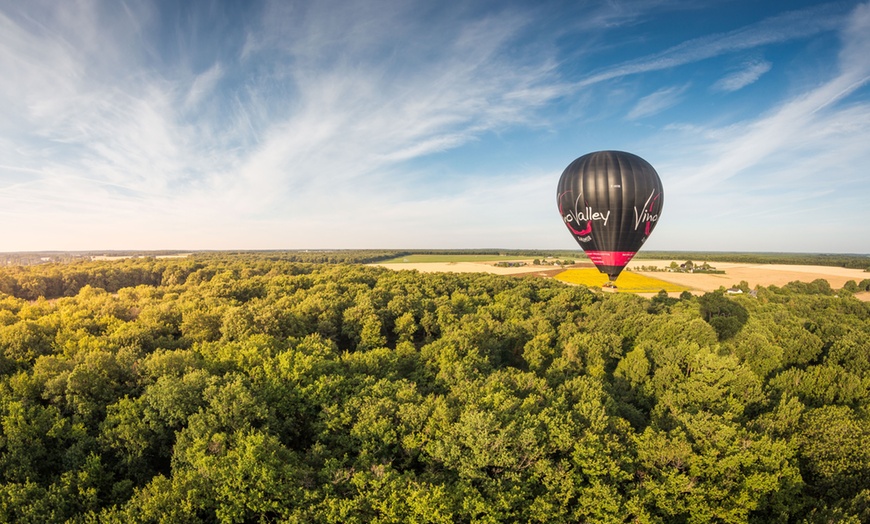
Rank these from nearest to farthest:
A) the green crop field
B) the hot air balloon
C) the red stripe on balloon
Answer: the hot air balloon → the red stripe on balloon → the green crop field

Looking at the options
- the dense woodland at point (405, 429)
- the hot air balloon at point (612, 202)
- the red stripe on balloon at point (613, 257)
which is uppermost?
the hot air balloon at point (612, 202)

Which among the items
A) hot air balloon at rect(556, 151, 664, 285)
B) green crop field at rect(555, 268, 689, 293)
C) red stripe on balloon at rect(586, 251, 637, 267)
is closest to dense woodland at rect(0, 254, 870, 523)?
red stripe on balloon at rect(586, 251, 637, 267)

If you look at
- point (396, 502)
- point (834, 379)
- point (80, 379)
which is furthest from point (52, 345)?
point (834, 379)

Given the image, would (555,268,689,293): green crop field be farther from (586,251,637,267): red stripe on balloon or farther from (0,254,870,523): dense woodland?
(0,254,870,523): dense woodland

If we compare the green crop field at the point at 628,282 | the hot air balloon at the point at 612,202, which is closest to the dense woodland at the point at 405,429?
the hot air balloon at the point at 612,202

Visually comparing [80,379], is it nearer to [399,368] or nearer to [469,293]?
[399,368]

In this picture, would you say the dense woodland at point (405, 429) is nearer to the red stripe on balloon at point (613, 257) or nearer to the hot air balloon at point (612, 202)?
the red stripe on balloon at point (613, 257)
